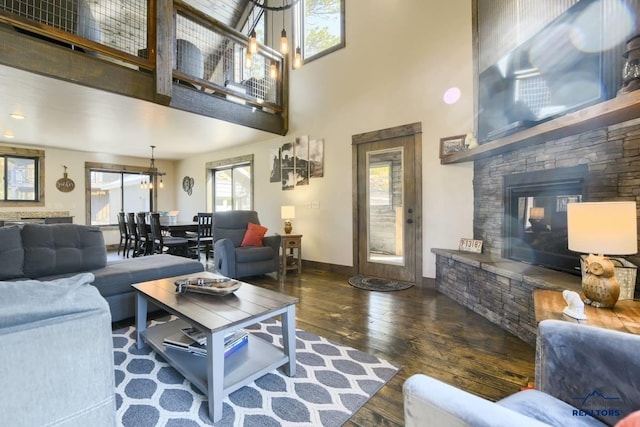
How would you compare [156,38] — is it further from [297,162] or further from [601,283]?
[601,283]

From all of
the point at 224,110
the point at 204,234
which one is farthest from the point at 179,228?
the point at 224,110

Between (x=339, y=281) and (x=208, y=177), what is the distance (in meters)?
4.92

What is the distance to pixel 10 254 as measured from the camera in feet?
8.09

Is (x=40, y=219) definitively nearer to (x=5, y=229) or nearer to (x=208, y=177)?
(x=208, y=177)

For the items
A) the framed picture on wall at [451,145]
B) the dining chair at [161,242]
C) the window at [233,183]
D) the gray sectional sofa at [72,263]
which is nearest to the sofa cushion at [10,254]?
the gray sectional sofa at [72,263]

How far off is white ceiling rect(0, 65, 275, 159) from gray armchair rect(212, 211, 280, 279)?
156 centimetres

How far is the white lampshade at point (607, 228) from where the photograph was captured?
1515 mm

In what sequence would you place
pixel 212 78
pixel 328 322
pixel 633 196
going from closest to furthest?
1. pixel 633 196
2. pixel 328 322
3. pixel 212 78

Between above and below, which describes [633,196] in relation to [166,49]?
below

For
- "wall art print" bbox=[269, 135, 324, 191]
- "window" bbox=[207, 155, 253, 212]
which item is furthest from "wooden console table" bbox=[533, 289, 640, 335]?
"window" bbox=[207, 155, 253, 212]

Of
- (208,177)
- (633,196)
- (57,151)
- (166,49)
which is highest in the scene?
(166,49)

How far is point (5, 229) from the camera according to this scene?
98.4 inches

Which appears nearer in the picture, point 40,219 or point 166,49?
point 166,49

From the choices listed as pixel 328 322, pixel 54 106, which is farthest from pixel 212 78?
pixel 328 322
